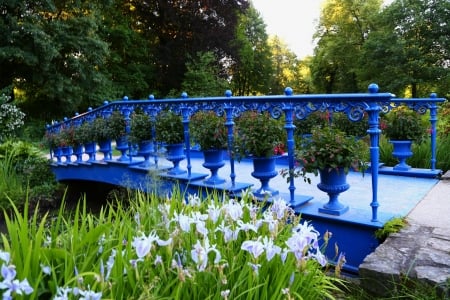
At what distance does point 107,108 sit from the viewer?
6137 millimetres

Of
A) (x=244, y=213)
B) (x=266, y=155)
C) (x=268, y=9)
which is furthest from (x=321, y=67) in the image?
(x=244, y=213)

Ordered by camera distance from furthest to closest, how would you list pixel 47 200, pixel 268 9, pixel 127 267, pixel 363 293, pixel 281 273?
pixel 268 9 < pixel 47 200 < pixel 363 293 < pixel 281 273 < pixel 127 267

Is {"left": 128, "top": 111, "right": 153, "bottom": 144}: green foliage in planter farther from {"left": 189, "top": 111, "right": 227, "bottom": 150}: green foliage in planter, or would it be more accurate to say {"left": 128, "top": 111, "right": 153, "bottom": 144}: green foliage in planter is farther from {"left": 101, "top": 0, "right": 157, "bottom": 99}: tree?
{"left": 101, "top": 0, "right": 157, "bottom": 99}: tree

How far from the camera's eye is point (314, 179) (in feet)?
15.5

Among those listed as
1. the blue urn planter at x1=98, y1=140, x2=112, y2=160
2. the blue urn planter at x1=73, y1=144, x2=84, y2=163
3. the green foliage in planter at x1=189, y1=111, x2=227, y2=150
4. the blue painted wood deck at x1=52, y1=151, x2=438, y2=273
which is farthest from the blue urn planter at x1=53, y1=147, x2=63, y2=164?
the green foliage in planter at x1=189, y1=111, x2=227, y2=150

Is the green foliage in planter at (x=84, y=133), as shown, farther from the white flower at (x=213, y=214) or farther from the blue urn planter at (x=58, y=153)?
the white flower at (x=213, y=214)

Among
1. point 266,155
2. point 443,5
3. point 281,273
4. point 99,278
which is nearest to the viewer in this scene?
point 99,278

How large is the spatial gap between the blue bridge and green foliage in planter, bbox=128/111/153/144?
0.37 ft

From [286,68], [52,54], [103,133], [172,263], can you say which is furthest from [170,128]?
[286,68]

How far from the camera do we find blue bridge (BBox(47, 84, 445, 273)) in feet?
9.97

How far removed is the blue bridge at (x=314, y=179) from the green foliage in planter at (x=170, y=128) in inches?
4.2

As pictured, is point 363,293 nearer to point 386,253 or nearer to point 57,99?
point 386,253

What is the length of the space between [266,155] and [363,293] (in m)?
Answer: 1.57

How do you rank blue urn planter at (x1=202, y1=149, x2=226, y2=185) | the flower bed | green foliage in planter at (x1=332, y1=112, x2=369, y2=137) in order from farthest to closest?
green foliage in planter at (x1=332, y1=112, x2=369, y2=137) < blue urn planter at (x1=202, y1=149, x2=226, y2=185) < the flower bed
